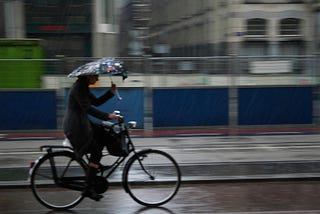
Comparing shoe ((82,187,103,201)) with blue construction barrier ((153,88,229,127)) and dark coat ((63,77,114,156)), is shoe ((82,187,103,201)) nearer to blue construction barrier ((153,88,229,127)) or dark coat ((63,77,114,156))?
dark coat ((63,77,114,156))

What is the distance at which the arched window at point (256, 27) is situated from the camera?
15237 mm

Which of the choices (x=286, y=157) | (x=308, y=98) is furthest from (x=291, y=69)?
(x=286, y=157)

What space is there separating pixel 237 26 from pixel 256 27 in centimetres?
72

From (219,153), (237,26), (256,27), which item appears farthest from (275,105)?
(219,153)

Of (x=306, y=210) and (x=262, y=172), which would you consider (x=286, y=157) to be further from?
(x=306, y=210)

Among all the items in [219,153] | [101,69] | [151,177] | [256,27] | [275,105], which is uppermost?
[256,27]

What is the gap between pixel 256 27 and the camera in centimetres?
1538

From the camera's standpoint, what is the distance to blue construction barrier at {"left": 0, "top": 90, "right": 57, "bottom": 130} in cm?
1227

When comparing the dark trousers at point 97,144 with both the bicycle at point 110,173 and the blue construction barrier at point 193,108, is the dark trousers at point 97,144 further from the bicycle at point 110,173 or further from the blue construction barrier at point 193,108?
the blue construction barrier at point 193,108

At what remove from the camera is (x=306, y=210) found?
19.2ft

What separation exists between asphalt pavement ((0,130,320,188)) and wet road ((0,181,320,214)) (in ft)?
0.81

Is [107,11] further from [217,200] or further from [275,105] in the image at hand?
[217,200]

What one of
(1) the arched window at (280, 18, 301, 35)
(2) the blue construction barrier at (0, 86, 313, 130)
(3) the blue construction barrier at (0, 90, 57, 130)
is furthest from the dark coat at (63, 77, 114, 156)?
(1) the arched window at (280, 18, 301, 35)

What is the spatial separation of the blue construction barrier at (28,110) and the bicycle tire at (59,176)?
6336 millimetres
